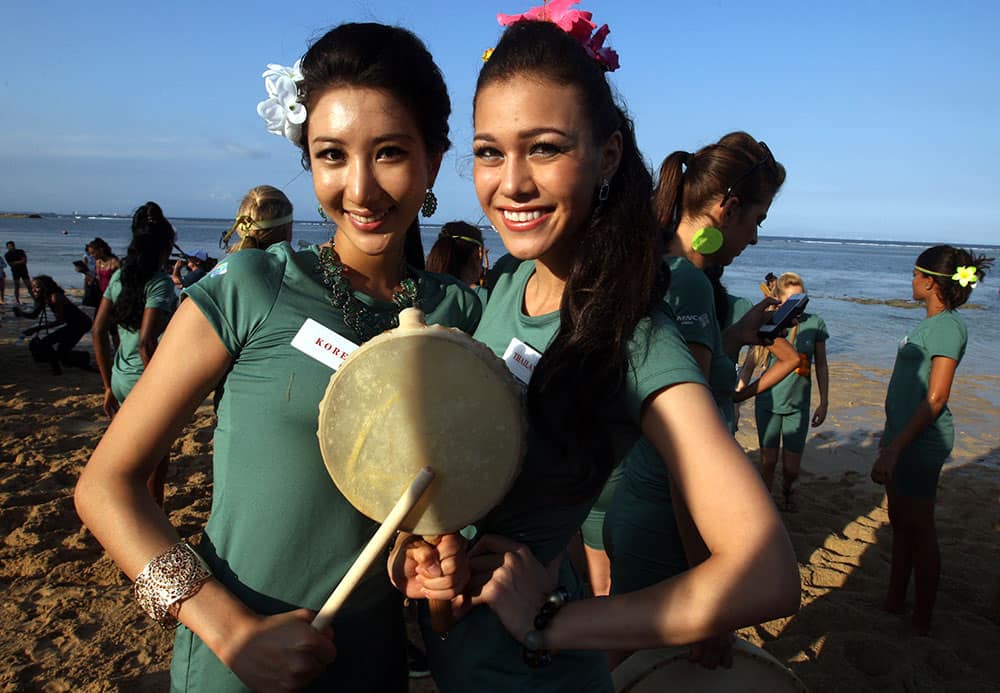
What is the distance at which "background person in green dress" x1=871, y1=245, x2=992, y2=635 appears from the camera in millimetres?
3783

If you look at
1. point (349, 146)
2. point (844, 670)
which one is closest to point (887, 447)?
point (844, 670)

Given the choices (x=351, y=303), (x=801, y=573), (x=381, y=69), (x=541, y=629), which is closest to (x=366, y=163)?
(x=381, y=69)

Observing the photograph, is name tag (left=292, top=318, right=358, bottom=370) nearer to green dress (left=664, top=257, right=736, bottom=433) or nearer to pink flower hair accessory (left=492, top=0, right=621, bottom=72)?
pink flower hair accessory (left=492, top=0, right=621, bottom=72)

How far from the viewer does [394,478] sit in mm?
1110

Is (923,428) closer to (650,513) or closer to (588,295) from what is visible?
(650,513)

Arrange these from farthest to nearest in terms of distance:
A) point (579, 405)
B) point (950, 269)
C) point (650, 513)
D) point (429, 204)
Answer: point (950, 269)
point (650, 513)
point (429, 204)
point (579, 405)

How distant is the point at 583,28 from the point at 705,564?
4.08 ft

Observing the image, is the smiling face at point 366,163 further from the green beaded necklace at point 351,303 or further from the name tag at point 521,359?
the name tag at point 521,359

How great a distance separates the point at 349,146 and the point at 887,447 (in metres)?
3.80

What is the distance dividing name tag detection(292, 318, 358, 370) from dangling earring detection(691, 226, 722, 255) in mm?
1955

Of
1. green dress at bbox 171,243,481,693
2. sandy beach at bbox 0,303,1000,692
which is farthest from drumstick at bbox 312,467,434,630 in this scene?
sandy beach at bbox 0,303,1000,692

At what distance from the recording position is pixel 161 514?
137 cm

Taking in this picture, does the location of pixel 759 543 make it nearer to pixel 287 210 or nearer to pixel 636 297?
pixel 636 297

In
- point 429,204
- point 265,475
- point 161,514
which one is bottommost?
point 161,514
